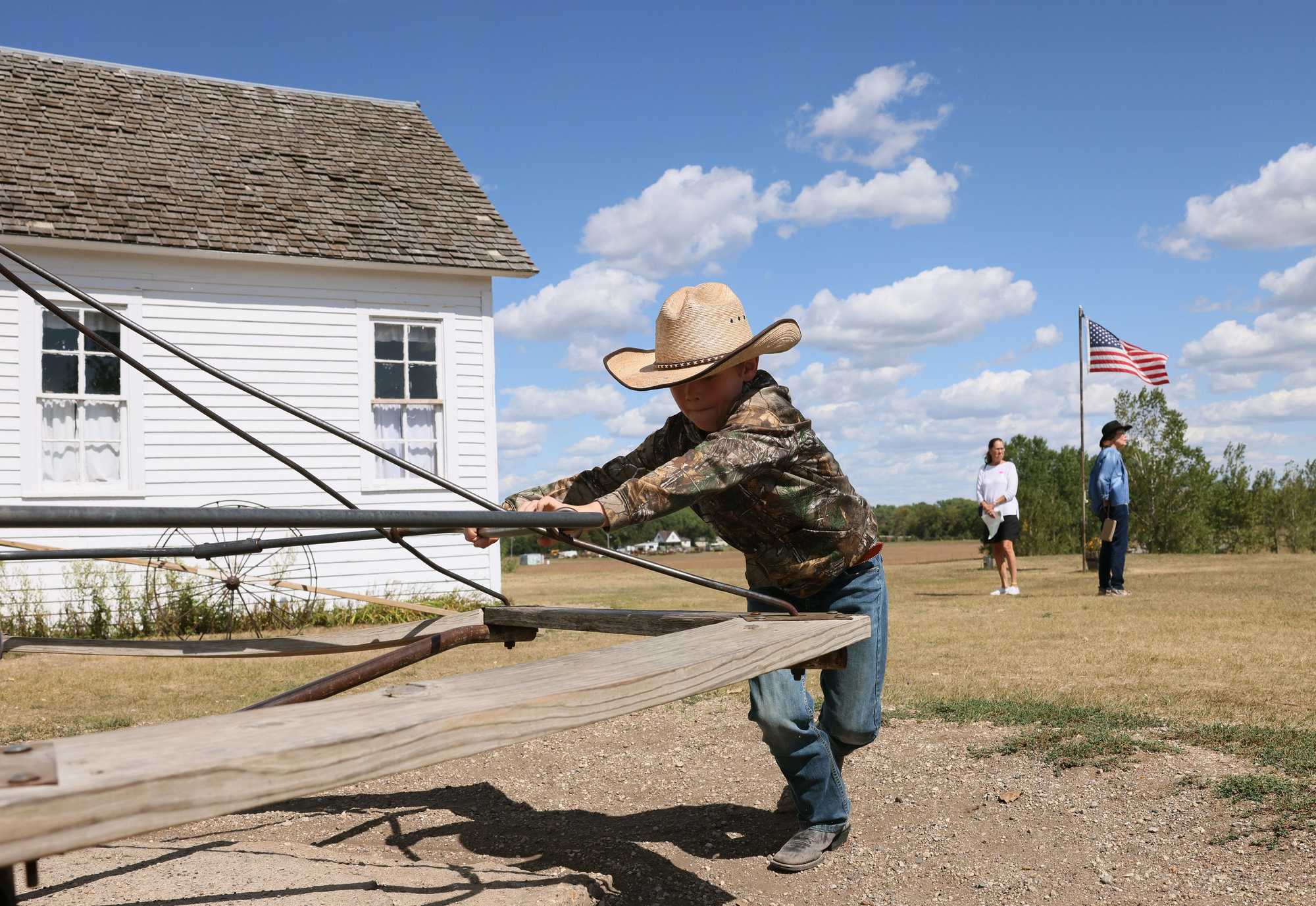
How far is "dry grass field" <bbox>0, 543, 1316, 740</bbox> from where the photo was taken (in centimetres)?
630

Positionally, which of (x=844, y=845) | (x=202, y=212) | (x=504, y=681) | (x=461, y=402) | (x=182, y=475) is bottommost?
(x=844, y=845)

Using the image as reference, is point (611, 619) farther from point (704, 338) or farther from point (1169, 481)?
point (1169, 481)

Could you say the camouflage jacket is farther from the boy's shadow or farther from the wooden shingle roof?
the wooden shingle roof

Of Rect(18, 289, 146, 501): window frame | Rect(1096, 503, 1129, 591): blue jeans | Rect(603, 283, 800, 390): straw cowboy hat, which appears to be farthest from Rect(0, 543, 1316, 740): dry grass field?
Rect(603, 283, 800, 390): straw cowboy hat

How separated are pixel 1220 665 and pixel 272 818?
5.74 metres

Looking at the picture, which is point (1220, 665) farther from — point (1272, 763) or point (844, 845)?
point (844, 845)

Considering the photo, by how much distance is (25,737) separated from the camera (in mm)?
5977

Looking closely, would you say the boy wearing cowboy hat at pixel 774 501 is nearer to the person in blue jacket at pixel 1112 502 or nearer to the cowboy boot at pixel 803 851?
the cowboy boot at pixel 803 851

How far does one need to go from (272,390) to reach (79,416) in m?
2.02

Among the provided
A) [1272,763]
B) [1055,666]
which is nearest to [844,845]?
[1272,763]

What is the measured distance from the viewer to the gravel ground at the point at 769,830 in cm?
361

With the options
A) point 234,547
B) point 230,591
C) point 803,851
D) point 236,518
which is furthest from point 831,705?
point 230,591

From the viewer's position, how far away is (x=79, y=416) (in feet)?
40.2

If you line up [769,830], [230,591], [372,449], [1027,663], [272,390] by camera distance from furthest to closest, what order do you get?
[272,390]
[230,591]
[1027,663]
[769,830]
[372,449]
